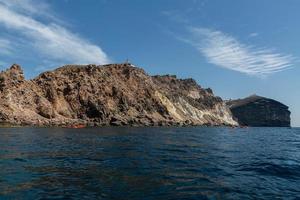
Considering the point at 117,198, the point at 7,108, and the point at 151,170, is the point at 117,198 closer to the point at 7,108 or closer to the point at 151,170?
the point at 151,170

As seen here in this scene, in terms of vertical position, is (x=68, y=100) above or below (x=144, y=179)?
above

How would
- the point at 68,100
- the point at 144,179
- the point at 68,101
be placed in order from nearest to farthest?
the point at 144,179 → the point at 68,101 → the point at 68,100

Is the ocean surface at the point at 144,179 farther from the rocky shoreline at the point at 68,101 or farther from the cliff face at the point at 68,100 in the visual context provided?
the cliff face at the point at 68,100

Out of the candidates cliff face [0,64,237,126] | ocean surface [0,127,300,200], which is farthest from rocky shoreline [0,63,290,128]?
ocean surface [0,127,300,200]

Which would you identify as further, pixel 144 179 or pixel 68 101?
pixel 68 101

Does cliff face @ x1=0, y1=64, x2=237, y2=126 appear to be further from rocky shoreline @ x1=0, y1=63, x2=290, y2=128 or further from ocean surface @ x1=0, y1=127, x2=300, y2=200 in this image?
ocean surface @ x1=0, y1=127, x2=300, y2=200

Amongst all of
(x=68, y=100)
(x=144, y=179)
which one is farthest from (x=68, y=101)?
(x=144, y=179)

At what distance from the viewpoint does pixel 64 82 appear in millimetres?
174250

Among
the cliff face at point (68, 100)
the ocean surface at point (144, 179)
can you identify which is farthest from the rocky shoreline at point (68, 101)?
the ocean surface at point (144, 179)

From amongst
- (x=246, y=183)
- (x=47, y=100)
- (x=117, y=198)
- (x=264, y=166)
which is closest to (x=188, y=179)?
(x=246, y=183)

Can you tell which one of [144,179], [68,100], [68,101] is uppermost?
[68,100]

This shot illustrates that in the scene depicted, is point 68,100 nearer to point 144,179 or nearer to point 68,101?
point 68,101

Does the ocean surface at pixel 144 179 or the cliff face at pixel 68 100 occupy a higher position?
the cliff face at pixel 68 100

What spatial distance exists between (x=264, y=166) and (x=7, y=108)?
122m
